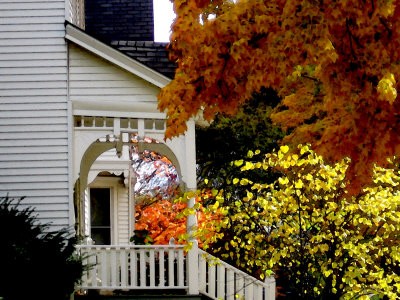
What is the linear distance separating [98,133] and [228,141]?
7.17 m

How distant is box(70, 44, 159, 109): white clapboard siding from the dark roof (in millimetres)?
973

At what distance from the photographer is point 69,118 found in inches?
537

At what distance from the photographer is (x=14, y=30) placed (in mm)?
13742

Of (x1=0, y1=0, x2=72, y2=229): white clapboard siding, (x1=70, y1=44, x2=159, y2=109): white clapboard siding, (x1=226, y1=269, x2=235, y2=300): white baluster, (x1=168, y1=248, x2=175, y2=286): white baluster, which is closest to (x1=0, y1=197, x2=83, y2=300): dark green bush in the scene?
(x1=0, y1=0, x2=72, y2=229): white clapboard siding

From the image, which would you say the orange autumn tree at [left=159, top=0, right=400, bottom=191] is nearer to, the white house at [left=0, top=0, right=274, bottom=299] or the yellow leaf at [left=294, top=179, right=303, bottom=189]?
the yellow leaf at [left=294, top=179, right=303, bottom=189]

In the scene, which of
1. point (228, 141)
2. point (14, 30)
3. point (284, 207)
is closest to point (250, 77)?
point (284, 207)

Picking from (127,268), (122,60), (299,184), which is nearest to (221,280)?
(127,268)

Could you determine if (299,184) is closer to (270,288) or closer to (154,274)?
(270,288)

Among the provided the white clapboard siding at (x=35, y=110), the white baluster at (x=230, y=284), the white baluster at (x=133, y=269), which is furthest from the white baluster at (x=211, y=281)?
the white clapboard siding at (x=35, y=110)

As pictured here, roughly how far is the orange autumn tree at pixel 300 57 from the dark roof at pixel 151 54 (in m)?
5.73

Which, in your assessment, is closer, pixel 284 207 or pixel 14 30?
pixel 284 207

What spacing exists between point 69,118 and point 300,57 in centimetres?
693

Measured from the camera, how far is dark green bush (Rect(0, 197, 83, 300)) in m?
11.0

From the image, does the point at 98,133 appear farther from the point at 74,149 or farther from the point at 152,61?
the point at 152,61
